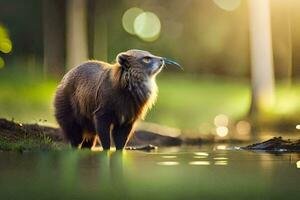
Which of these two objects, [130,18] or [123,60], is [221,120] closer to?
[130,18]

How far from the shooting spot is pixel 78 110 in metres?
8.73

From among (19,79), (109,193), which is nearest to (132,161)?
(109,193)

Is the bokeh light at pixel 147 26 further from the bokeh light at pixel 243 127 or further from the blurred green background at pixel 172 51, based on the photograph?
the bokeh light at pixel 243 127

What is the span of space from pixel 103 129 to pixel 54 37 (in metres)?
11.0

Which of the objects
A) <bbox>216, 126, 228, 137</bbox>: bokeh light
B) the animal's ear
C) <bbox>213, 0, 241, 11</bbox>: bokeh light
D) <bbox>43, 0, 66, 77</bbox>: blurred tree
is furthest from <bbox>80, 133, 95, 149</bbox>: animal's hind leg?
<bbox>213, 0, 241, 11</bbox>: bokeh light

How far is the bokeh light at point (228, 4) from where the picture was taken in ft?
75.2

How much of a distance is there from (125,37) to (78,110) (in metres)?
14.3

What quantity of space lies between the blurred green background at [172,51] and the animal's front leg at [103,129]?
391cm

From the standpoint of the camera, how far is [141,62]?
26.0 feet

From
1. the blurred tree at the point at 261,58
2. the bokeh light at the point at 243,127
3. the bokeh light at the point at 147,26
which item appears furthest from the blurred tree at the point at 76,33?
the bokeh light at the point at 243,127

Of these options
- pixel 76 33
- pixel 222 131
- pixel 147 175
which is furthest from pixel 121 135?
pixel 76 33

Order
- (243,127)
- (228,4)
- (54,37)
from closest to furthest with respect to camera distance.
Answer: (243,127) → (54,37) → (228,4)

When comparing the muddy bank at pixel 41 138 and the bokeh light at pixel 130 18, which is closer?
the muddy bank at pixel 41 138

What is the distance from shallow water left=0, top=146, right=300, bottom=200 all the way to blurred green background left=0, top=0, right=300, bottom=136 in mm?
3811
